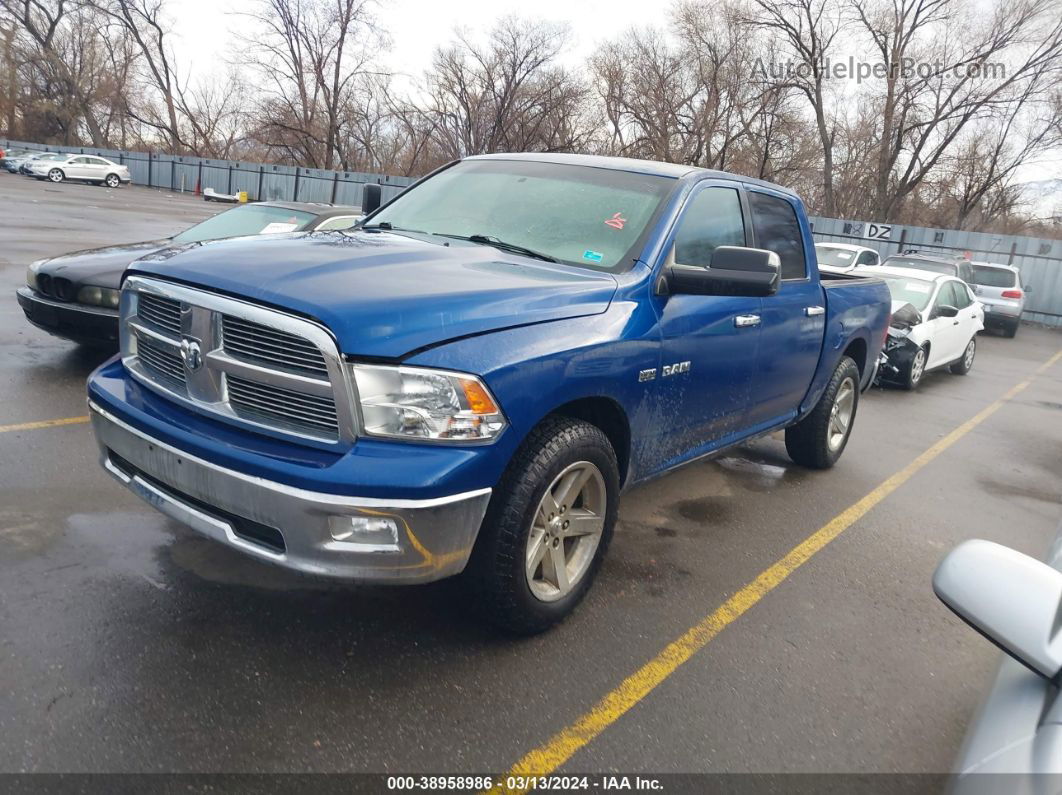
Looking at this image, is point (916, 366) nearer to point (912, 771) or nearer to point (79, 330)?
point (912, 771)

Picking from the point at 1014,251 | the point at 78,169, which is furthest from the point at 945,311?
the point at 78,169

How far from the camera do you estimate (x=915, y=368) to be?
34.4 ft

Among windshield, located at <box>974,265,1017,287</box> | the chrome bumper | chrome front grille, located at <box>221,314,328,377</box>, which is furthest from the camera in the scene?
windshield, located at <box>974,265,1017,287</box>

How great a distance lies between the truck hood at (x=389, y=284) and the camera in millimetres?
2721

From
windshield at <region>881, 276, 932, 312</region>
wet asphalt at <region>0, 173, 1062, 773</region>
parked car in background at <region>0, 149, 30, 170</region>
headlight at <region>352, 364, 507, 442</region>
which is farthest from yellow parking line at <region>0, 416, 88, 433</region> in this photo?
parked car in background at <region>0, 149, 30, 170</region>

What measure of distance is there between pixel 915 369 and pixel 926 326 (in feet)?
1.95

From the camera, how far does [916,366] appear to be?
10492mm

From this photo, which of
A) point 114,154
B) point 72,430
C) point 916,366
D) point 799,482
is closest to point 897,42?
point 916,366

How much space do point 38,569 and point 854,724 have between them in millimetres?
3284

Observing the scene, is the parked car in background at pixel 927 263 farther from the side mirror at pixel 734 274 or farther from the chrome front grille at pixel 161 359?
the chrome front grille at pixel 161 359

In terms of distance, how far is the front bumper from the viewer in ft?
20.6

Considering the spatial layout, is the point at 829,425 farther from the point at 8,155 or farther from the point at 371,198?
the point at 8,155

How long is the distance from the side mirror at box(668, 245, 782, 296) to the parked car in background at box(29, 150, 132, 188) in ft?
152

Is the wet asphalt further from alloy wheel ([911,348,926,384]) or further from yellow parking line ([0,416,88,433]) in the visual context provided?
alloy wheel ([911,348,926,384])
